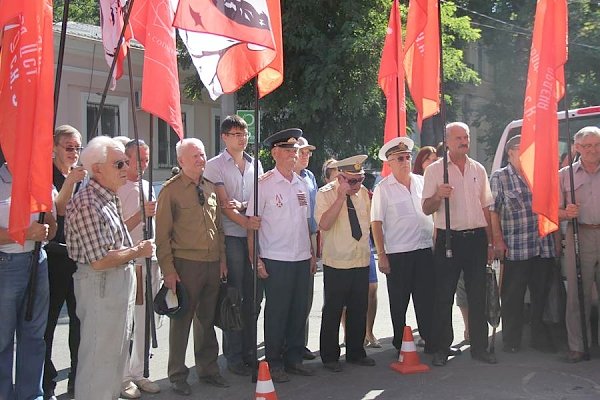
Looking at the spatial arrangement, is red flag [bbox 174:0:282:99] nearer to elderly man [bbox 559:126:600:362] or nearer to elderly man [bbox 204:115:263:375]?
elderly man [bbox 204:115:263:375]

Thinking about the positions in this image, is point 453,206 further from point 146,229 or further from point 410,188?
point 146,229

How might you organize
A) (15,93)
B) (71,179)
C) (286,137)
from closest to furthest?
(15,93), (71,179), (286,137)

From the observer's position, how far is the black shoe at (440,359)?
700 cm

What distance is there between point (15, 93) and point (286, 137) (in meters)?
2.48

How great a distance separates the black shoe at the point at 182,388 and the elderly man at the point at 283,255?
733mm

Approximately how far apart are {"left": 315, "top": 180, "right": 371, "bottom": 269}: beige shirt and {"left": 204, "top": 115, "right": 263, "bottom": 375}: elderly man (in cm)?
65

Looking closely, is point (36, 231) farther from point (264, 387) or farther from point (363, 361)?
→ point (363, 361)

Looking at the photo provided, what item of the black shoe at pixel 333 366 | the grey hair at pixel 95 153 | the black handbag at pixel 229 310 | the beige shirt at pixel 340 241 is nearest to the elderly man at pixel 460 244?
the beige shirt at pixel 340 241

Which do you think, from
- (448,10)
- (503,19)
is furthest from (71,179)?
(503,19)

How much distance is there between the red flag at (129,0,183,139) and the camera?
6.15 metres

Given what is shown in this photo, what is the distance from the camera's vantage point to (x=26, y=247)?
5.12 meters

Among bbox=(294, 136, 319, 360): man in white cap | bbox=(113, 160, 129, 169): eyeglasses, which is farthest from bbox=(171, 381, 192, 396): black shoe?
bbox=(113, 160, 129, 169): eyeglasses

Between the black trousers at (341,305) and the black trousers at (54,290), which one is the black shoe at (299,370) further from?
the black trousers at (54,290)

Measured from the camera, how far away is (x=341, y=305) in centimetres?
703
